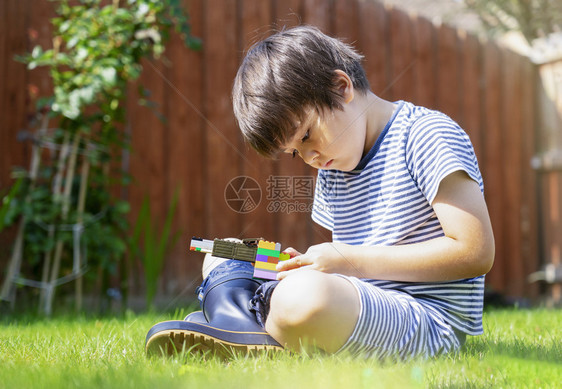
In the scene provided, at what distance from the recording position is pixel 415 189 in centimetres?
136

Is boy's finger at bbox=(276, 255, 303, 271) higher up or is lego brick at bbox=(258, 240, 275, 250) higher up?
lego brick at bbox=(258, 240, 275, 250)

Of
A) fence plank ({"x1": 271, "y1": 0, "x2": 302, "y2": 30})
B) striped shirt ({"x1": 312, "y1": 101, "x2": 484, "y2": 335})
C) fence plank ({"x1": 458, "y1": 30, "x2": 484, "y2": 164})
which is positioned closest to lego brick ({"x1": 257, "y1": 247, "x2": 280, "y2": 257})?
striped shirt ({"x1": 312, "y1": 101, "x2": 484, "y2": 335})

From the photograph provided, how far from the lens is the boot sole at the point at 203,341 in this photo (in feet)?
4.04

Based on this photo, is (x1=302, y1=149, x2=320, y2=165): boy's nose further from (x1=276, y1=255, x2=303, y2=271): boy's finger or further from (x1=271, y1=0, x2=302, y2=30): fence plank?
(x1=271, y1=0, x2=302, y2=30): fence plank

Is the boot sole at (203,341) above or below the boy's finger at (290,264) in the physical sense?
below

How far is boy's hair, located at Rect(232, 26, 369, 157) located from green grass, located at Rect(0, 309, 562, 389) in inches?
19.7

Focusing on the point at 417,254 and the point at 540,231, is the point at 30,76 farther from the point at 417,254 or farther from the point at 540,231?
the point at 540,231

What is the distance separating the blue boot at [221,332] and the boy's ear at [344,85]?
0.53 m

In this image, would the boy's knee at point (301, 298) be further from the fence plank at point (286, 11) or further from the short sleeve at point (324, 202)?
the fence plank at point (286, 11)

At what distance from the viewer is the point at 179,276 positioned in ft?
9.42

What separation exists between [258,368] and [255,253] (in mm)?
359

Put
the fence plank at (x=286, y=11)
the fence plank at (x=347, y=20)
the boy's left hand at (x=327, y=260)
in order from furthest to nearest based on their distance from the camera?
the fence plank at (x=347, y=20), the fence plank at (x=286, y=11), the boy's left hand at (x=327, y=260)

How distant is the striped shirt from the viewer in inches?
50.6

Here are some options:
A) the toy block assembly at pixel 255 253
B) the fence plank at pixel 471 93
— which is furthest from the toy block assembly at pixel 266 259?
the fence plank at pixel 471 93
